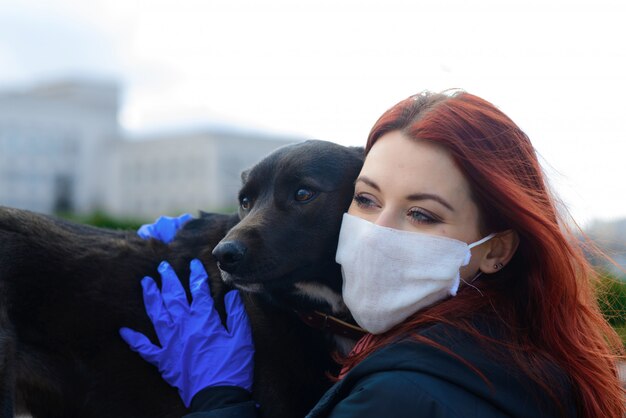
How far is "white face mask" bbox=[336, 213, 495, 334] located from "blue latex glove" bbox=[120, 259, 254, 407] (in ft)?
2.36

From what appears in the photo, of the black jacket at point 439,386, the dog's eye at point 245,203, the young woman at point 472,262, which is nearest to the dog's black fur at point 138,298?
the dog's eye at point 245,203

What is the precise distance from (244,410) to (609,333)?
1428mm

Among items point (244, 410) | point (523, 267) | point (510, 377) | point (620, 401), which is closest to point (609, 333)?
point (620, 401)

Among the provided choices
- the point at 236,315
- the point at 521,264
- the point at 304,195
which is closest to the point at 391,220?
the point at 521,264

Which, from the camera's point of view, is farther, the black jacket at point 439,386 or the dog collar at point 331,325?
the dog collar at point 331,325

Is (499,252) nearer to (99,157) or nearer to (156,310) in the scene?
(156,310)

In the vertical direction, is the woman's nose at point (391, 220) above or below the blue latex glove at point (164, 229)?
above

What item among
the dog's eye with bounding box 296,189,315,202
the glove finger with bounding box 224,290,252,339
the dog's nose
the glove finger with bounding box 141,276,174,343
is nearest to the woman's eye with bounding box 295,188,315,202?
the dog's eye with bounding box 296,189,315,202

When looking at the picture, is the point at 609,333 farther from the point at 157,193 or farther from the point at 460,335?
the point at 157,193

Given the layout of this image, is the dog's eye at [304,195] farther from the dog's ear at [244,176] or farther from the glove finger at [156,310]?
the glove finger at [156,310]

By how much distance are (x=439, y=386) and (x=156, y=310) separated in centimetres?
159

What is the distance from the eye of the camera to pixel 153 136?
84.6 metres

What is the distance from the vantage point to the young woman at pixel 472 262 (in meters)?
2.15

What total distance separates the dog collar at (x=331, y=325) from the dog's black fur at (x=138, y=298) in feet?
0.16
